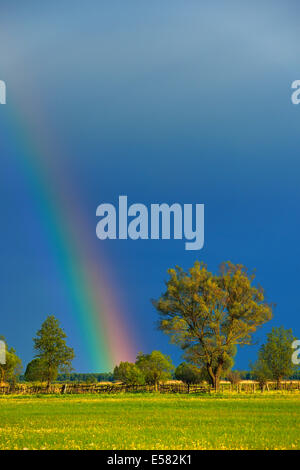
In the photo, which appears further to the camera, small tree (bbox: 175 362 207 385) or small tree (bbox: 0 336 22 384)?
small tree (bbox: 175 362 207 385)

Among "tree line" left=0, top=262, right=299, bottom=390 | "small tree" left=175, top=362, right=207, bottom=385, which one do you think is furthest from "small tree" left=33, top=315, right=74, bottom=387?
"small tree" left=175, top=362, right=207, bottom=385

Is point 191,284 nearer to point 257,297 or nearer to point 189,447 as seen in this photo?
point 257,297

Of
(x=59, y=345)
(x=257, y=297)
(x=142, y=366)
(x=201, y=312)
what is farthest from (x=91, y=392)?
(x=142, y=366)

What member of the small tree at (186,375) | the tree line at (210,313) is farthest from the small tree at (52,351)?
the small tree at (186,375)

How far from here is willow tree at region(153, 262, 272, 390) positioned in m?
67.0

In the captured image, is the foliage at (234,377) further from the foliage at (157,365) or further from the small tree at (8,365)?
the small tree at (8,365)

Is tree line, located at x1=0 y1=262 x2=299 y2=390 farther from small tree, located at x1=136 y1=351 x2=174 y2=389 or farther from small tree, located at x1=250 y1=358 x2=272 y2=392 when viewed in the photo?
small tree, located at x1=136 y1=351 x2=174 y2=389

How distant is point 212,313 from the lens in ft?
221

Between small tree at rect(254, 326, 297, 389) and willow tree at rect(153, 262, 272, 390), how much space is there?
17.1 meters

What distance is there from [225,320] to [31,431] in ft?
170

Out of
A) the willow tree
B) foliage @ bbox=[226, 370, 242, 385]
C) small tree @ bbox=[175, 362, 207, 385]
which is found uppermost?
the willow tree
